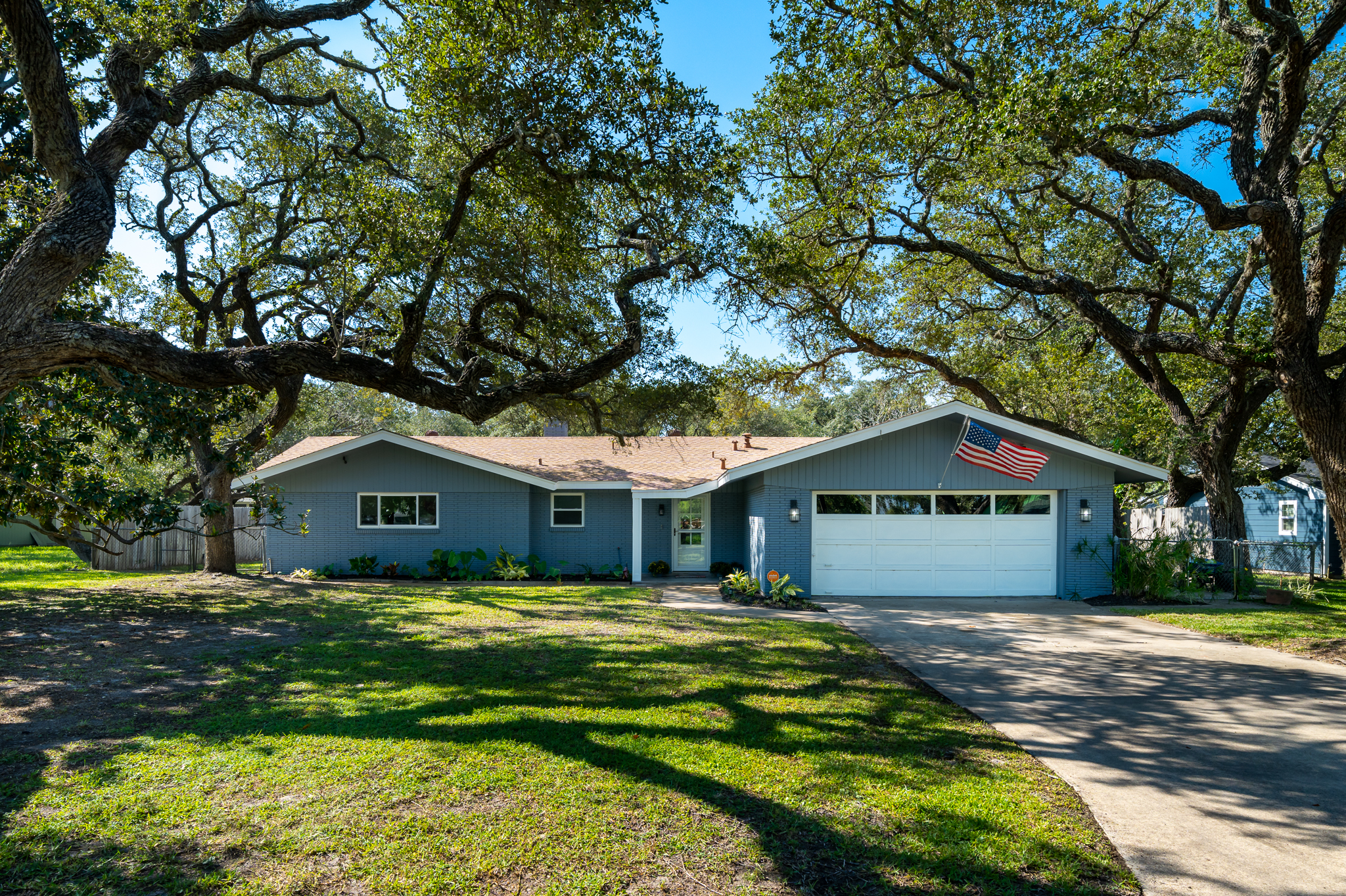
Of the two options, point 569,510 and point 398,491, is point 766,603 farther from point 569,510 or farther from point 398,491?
point 398,491

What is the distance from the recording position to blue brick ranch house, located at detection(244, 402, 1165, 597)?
13781 millimetres

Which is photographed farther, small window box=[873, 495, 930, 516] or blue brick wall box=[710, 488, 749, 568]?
blue brick wall box=[710, 488, 749, 568]

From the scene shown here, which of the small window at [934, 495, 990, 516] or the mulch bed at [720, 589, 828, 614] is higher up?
→ the small window at [934, 495, 990, 516]

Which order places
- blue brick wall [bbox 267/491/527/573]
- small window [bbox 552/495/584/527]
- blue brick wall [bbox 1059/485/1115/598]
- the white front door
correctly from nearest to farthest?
1. blue brick wall [bbox 1059/485/1115/598]
2. blue brick wall [bbox 267/491/527/573]
3. small window [bbox 552/495/584/527]
4. the white front door

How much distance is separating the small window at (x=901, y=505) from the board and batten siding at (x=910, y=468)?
12.5 inches

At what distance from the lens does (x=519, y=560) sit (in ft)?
55.5

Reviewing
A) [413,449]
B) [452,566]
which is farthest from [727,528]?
[413,449]

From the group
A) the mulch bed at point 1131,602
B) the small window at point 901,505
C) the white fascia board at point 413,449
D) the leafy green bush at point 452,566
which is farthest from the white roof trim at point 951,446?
the leafy green bush at point 452,566

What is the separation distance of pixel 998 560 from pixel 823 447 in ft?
13.8

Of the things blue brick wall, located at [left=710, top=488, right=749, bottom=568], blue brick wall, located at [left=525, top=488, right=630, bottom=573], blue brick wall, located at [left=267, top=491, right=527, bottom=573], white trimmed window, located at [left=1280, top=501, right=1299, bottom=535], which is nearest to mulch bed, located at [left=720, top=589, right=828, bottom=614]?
blue brick wall, located at [left=710, top=488, right=749, bottom=568]

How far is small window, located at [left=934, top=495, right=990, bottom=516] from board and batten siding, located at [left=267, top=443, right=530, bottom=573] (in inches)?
369

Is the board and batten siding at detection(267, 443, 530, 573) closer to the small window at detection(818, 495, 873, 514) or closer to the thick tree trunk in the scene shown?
the thick tree trunk

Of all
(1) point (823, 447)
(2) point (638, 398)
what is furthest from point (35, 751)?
(1) point (823, 447)

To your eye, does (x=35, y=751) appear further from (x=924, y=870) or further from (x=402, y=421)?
(x=402, y=421)
